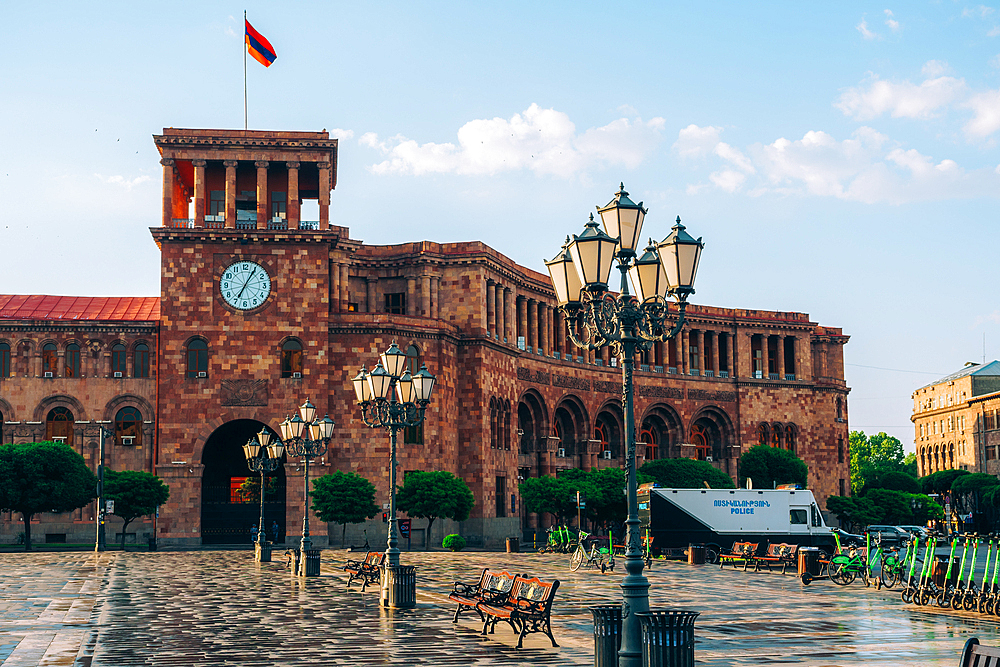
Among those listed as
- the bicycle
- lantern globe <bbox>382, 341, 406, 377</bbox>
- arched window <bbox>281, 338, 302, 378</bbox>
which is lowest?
the bicycle

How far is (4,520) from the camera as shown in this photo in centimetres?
5638

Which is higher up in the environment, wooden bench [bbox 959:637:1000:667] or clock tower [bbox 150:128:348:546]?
clock tower [bbox 150:128:348:546]

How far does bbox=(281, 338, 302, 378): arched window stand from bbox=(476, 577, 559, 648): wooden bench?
3785cm

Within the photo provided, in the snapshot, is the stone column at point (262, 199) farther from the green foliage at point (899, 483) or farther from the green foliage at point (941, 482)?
the green foliage at point (941, 482)

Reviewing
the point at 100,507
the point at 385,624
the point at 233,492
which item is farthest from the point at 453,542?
the point at 385,624

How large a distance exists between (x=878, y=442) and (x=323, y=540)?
401 ft

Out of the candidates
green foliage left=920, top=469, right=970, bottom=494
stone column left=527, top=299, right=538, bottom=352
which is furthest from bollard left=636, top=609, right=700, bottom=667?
green foliage left=920, top=469, right=970, bottom=494

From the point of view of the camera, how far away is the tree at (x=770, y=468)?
7306 cm

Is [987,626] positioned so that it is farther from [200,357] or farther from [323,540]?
[200,357]

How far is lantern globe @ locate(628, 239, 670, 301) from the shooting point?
42.5ft

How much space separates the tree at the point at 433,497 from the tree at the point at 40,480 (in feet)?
53.6

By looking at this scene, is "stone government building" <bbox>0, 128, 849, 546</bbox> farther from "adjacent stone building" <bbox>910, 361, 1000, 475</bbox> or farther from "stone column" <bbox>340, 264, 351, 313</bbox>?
"adjacent stone building" <bbox>910, 361, 1000, 475</bbox>

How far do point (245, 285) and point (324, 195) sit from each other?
6.58 metres

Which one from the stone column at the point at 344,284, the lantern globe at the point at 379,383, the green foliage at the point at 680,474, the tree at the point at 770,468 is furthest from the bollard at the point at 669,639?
the tree at the point at 770,468
